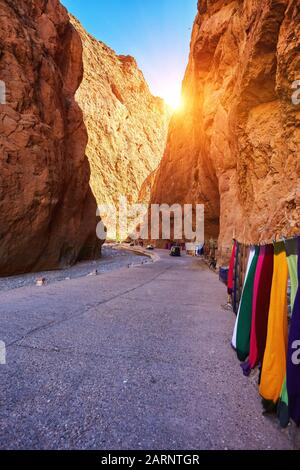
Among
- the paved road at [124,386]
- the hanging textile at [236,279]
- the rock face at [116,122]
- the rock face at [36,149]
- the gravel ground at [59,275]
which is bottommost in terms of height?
the gravel ground at [59,275]

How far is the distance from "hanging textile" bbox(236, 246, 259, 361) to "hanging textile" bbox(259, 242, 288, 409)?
2.59 feet

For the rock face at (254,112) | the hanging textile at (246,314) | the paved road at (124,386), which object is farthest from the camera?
the rock face at (254,112)

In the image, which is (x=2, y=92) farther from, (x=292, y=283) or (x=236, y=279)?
(x=292, y=283)

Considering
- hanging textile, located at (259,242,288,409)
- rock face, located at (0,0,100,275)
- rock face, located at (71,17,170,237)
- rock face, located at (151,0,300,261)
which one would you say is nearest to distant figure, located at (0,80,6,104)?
rock face, located at (0,0,100,275)

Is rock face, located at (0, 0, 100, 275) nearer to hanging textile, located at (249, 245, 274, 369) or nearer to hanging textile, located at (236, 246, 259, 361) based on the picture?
hanging textile, located at (236, 246, 259, 361)

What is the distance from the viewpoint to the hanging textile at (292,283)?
2.17 metres

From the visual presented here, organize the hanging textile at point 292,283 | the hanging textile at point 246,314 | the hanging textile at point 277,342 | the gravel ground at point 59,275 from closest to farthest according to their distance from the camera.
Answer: the hanging textile at point 292,283, the hanging textile at point 277,342, the hanging textile at point 246,314, the gravel ground at point 59,275

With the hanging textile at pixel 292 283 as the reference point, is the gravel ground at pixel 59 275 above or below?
below

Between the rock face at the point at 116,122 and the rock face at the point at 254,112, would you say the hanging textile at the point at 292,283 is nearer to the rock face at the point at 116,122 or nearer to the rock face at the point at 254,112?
the rock face at the point at 254,112

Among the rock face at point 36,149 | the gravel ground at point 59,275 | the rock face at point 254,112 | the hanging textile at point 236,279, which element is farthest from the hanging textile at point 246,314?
the rock face at point 36,149

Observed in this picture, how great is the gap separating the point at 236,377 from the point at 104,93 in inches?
3719

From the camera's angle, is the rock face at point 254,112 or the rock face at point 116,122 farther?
the rock face at point 116,122

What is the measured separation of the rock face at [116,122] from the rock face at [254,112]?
57.1 metres

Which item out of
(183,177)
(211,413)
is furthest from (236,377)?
(183,177)
